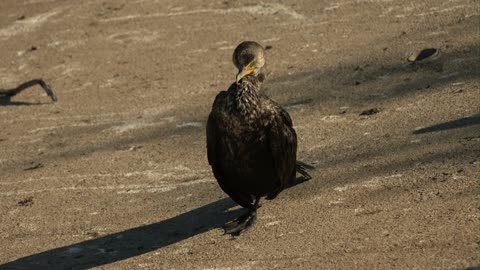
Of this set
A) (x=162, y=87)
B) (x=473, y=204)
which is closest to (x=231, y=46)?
(x=162, y=87)

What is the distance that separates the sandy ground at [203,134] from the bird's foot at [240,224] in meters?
0.12

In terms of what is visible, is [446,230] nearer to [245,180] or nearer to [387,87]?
[245,180]

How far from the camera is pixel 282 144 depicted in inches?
275

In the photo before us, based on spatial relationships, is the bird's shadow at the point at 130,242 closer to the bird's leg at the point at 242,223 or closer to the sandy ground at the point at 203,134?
the sandy ground at the point at 203,134

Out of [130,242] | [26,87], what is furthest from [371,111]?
[26,87]

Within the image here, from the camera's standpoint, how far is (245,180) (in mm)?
7082

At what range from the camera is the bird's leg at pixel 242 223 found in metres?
7.21

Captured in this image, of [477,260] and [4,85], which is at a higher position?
[477,260]

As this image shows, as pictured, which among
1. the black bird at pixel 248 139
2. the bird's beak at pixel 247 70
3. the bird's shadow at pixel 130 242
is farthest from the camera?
the bird's shadow at pixel 130 242

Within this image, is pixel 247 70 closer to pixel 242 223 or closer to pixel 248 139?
pixel 248 139

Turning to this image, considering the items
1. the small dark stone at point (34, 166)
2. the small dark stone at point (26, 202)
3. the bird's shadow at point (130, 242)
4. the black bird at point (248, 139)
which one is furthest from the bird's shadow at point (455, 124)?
the small dark stone at point (34, 166)

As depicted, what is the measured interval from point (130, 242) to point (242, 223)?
0.92m

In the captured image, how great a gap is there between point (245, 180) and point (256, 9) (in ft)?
20.5

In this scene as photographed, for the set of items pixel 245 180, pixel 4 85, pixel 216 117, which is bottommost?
pixel 4 85
